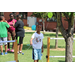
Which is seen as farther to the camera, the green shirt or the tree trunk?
the green shirt

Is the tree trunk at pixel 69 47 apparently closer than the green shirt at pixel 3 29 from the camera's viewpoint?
Yes

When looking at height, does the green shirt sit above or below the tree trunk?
above

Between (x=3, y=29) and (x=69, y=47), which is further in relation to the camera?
(x=3, y=29)

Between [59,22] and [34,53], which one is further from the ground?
[59,22]

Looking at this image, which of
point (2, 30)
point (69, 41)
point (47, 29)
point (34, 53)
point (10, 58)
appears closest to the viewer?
point (34, 53)

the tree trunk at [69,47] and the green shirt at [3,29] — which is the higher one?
the green shirt at [3,29]

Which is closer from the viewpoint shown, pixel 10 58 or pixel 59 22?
pixel 59 22

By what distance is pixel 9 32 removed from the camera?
8.67m

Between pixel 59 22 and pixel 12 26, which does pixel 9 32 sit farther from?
pixel 59 22

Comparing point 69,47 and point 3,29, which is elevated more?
point 3,29
